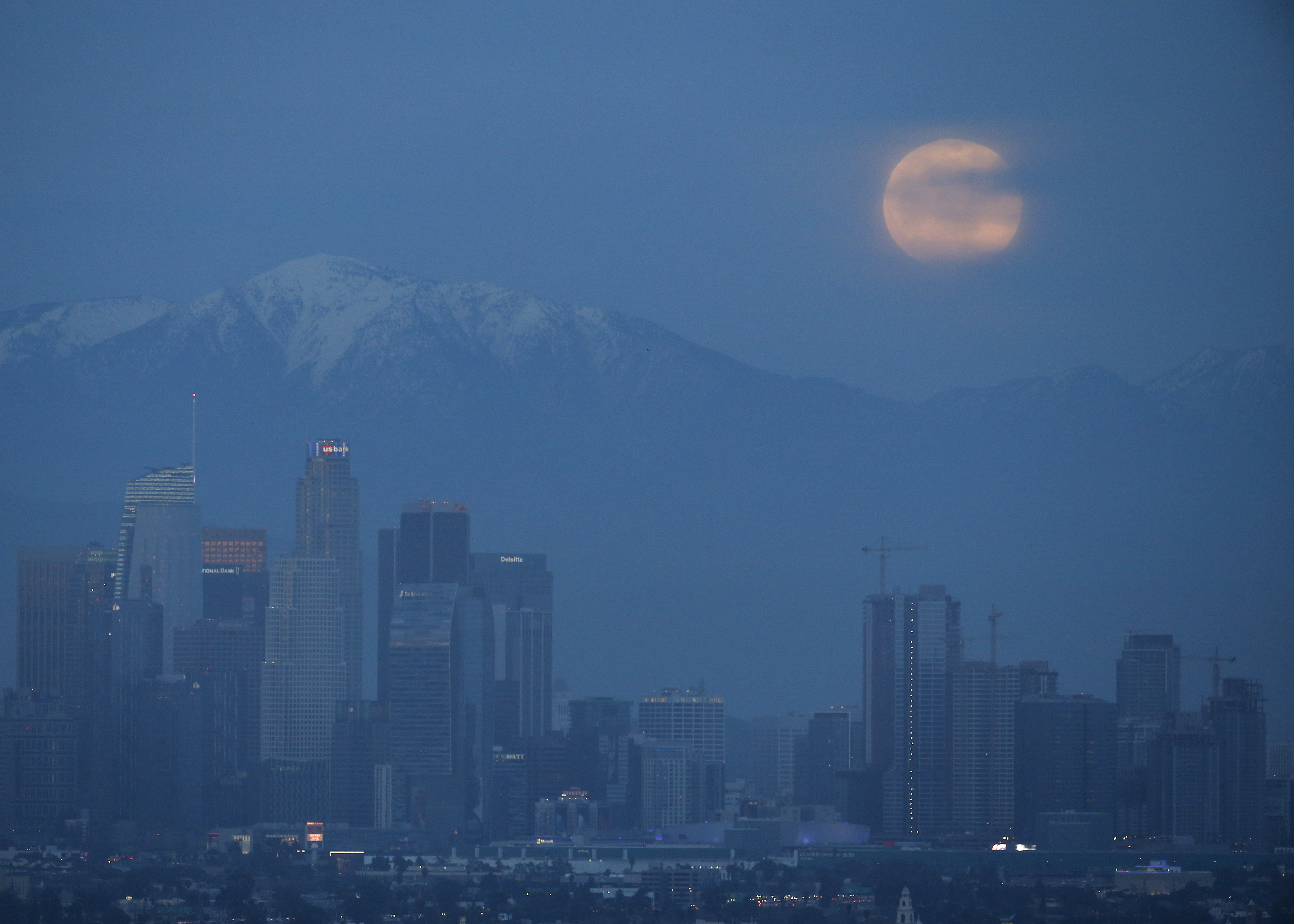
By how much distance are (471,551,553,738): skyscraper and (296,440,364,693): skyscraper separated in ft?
7.55

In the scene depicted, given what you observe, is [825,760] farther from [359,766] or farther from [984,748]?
[359,766]

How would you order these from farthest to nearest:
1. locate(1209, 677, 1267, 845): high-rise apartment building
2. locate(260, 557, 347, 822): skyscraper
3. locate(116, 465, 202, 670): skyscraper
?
locate(116, 465, 202, 670): skyscraper → locate(260, 557, 347, 822): skyscraper → locate(1209, 677, 1267, 845): high-rise apartment building

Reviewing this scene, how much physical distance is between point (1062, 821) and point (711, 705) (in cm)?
891

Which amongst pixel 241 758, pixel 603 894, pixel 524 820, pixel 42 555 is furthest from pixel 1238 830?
pixel 42 555

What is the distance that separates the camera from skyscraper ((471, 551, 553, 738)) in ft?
124

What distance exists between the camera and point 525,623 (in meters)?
38.9

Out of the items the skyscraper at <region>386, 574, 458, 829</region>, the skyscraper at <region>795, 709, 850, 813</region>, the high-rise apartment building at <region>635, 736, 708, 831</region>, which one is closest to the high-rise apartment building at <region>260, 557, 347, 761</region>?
the skyscraper at <region>386, 574, 458, 829</region>

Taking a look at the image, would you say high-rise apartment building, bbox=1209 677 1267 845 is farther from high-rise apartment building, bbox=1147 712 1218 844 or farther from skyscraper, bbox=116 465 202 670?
skyscraper, bbox=116 465 202 670

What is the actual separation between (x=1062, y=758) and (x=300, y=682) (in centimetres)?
1226

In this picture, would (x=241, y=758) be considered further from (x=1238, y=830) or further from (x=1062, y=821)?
(x=1238, y=830)

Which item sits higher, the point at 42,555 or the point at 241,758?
the point at 42,555

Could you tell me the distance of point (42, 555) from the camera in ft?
116

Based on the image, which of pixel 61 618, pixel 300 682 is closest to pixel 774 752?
pixel 300 682

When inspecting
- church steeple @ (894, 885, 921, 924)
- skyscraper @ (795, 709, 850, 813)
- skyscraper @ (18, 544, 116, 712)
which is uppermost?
skyscraper @ (18, 544, 116, 712)
